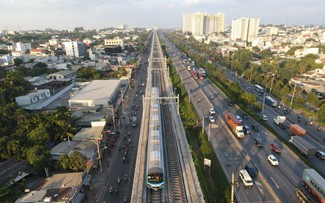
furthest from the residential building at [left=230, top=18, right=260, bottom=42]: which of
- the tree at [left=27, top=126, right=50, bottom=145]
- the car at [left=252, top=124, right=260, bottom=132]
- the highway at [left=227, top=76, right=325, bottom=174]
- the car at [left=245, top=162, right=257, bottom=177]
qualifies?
the tree at [left=27, top=126, right=50, bottom=145]

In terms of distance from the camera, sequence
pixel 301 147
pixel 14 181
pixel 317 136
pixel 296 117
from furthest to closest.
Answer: pixel 296 117 < pixel 317 136 < pixel 301 147 < pixel 14 181

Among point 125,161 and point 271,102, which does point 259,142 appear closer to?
point 125,161

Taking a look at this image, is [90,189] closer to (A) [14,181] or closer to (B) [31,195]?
(B) [31,195]

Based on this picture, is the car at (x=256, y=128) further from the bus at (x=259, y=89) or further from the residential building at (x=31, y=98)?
the residential building at (x=31, y=98)

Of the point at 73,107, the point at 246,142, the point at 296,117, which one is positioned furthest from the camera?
the point at 73,107

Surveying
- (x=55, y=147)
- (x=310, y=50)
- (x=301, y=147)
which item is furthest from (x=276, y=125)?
(x=310, y=50)

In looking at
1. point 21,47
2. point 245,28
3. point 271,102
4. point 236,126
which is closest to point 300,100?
point 271,102

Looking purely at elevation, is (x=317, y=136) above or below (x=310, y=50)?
below
